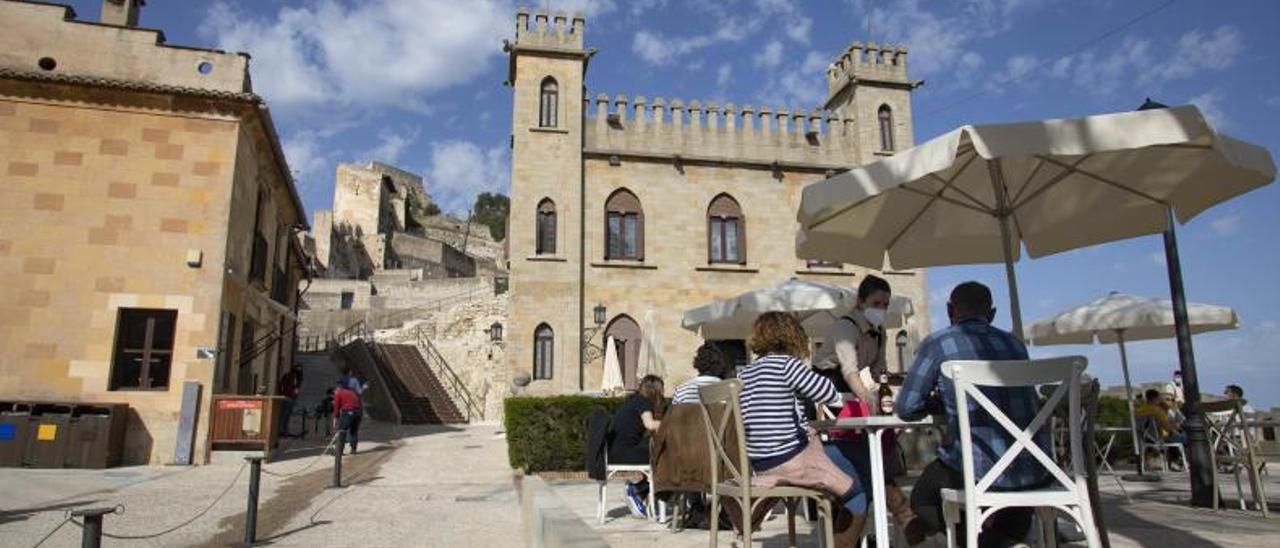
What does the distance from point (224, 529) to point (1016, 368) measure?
6603 mm

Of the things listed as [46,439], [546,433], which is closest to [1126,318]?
[546,433]

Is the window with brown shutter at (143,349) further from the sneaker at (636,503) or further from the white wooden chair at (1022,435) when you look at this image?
the white wooden chair at (1022,435)

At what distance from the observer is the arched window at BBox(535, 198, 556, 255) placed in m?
20.3

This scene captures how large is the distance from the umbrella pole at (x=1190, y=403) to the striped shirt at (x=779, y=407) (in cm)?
466

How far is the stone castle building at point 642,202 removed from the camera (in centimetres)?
1983

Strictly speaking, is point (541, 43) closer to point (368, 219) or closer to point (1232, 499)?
point (1232, 499)

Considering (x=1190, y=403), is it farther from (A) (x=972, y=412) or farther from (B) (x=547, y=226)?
(B) (x=547, y=226)

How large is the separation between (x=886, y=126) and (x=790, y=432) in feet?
69.6

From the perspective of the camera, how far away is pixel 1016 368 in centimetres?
310

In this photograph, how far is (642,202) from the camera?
21.2 metres

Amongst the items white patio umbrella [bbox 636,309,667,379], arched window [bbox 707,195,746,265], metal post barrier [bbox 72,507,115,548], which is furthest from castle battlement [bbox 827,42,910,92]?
metal post barrier [bbox 72,507,115,548]

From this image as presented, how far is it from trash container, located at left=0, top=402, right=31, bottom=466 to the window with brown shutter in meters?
1.21

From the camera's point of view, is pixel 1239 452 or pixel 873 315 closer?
pixel 873 315

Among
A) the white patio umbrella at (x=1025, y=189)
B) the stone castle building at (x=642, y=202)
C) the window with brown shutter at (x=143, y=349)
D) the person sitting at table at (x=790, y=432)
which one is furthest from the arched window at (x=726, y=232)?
the person sitting at table at (x=790, y=432)
